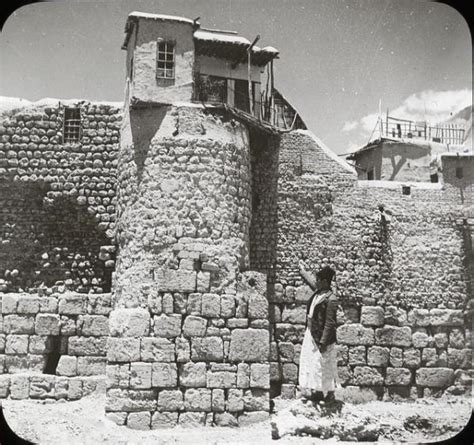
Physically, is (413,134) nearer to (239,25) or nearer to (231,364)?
(239,25)

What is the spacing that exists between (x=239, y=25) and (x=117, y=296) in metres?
6.03

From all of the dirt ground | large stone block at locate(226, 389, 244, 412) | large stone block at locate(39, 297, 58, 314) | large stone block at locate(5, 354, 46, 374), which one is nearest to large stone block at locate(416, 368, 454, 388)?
the dirt ground

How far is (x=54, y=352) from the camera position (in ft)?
39.9

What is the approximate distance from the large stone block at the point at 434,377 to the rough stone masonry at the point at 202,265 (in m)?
0.04

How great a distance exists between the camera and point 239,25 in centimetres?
1198

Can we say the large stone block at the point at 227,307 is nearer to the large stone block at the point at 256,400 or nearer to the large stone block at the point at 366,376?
the large stone block at the point at 256,400

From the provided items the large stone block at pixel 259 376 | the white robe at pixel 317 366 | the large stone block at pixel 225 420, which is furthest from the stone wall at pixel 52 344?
the white robe at pixel 317 366

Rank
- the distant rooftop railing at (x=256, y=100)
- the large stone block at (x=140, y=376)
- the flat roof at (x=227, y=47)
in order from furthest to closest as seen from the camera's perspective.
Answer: the flat roof at (x=227, y=47) < the distant rooftop railing at (x=256, y=100) < the large stone block at (x=140, y=376)

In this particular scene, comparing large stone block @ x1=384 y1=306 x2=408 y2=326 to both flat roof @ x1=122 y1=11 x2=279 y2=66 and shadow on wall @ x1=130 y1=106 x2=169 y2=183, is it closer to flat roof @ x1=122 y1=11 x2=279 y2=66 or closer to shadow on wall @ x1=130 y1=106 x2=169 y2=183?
shadow on wall @ x1=130 y1=106 x2=169 y2=183

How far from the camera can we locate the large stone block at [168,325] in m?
A: 10.6

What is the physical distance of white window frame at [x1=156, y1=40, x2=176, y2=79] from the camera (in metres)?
11.9

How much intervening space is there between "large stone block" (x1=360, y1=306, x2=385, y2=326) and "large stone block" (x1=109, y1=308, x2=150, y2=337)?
507 cm

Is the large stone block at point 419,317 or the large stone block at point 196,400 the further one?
the large stone block at point 419,317

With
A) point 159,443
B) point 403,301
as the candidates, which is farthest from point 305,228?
point 159,443
